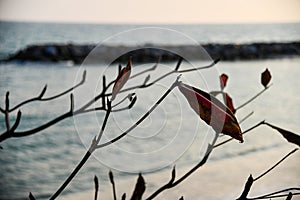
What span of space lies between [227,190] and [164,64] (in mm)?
284

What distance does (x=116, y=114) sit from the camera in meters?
0.61

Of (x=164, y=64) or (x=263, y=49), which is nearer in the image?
(x=164, y=64)

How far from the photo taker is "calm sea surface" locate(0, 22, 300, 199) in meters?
0.64

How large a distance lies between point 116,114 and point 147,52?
114 millimetres

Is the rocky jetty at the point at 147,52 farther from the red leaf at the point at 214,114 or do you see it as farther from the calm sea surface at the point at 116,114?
the red leaf at the point at 214,114

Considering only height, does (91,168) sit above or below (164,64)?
below

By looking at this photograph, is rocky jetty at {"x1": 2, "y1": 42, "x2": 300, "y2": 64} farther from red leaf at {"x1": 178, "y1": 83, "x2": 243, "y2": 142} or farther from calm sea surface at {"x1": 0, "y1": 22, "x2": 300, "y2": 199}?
red leaf at {"x1": 178, "y1": 83, "x2": 243, "y2": 142}

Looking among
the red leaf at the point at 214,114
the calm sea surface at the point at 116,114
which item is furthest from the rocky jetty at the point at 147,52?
the red leaf at the point at 214,114

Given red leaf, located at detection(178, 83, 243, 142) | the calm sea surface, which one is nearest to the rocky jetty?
the calm sea surface

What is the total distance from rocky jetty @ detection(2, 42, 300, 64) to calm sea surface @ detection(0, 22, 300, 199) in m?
0.01

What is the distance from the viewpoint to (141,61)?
0.61m

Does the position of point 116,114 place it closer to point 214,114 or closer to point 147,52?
point 147,52

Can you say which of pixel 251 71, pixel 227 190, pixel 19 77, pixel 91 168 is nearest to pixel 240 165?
pixel 227 190

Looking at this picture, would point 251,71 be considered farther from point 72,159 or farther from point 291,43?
point 72,159
